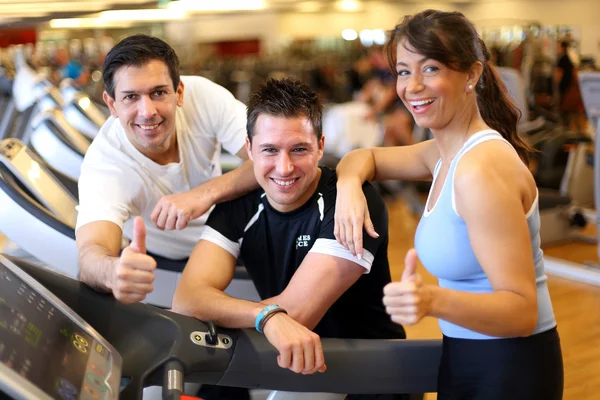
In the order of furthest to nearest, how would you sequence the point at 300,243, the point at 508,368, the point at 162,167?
the point at 162,167 < the point at 300,243 < the point at 508,368

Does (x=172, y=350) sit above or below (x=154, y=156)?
below

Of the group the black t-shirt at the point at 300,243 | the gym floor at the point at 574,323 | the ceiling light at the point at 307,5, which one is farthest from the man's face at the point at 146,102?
the ceiling light at the point at 307,5

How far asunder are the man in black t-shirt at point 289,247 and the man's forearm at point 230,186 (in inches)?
0.9

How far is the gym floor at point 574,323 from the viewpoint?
3.25 meters

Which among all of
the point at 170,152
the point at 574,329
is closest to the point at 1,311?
the point at 170,152

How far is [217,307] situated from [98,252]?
1.11 feet

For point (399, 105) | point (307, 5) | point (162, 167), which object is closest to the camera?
point (162, 167)

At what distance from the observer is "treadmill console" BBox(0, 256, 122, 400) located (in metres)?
0.95

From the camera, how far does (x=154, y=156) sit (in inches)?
89.0

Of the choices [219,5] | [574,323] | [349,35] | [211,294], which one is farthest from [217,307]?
[349,35]

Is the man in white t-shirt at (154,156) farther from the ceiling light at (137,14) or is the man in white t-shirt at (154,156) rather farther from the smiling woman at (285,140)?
the ceiling light at (137,14)

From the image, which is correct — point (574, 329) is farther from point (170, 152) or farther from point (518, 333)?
point (518, 333)

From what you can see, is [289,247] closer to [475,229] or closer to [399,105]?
[475,229]

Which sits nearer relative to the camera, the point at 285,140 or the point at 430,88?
the point at 430,88
